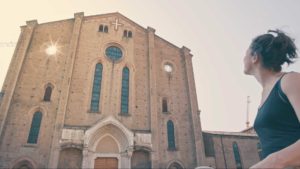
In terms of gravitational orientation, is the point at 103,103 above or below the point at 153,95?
below

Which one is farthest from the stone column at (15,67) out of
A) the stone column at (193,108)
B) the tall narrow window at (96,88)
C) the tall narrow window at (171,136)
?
the stone column at (193,108)

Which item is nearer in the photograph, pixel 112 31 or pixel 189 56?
pixel 112 31

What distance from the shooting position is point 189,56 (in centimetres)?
2097

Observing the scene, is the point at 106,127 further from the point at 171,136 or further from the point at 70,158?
the point at 171,136

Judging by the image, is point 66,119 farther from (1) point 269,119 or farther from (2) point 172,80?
(1) point 269,119

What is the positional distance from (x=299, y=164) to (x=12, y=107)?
16645mm

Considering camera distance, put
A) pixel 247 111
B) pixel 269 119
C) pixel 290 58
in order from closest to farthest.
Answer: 1. pixel 269 119
2. pixel 290 58
3. pixel 247 111

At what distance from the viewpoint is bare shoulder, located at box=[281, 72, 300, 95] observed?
4.03 ft

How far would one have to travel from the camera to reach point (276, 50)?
1.60m

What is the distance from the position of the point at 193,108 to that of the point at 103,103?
24.0 ft

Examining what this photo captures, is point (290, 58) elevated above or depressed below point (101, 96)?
below

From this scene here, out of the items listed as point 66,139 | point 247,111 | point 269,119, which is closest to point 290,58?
point 269,119

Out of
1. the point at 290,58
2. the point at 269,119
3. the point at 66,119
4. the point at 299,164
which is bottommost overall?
the point at 299,164

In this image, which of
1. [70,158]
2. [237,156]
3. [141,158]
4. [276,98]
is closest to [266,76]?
[276,98]
